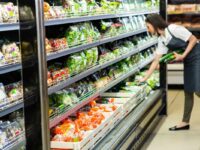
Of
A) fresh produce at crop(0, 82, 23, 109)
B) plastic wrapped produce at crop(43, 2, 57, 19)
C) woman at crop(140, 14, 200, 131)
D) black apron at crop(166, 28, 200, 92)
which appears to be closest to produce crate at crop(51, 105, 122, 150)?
fresh produce at crop(0, 82, 23, 109)

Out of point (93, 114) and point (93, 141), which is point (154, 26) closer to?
point (93, 114)

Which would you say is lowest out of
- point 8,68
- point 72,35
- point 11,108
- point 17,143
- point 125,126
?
point 125,126

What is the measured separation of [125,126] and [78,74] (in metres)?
0.90

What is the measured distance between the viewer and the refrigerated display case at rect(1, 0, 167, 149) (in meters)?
2.23

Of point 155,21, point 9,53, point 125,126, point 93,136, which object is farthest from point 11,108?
point 155,21

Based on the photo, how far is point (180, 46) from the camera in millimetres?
5105

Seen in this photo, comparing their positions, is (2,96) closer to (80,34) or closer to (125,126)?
(80,34)

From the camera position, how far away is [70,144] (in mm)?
2875

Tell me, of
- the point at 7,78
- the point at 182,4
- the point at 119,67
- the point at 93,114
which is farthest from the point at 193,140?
the point at 182,4

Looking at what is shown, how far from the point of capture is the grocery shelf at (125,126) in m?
3.49

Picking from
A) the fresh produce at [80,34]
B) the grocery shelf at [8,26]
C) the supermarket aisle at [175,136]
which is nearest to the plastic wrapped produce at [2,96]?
the grocery shelf at [8,26]

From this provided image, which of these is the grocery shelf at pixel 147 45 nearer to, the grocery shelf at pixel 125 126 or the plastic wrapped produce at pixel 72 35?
the grocery shelf at pixel 125 126

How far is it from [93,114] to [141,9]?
2.43 m

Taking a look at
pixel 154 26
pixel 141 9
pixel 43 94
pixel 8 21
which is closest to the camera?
pixel 43 94
